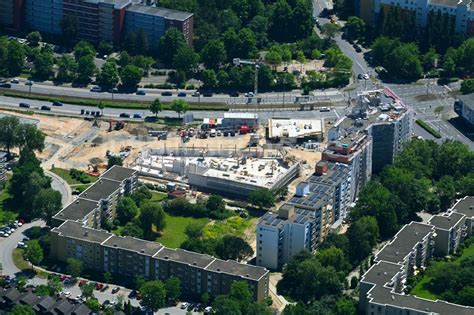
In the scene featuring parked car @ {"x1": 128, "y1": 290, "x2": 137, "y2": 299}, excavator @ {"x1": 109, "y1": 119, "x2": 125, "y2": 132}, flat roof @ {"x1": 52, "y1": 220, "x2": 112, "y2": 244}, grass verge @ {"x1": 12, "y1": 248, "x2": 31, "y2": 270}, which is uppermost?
excavator @ {"x1": 109, "y1": 119, "x2": 125, "y2": 132}

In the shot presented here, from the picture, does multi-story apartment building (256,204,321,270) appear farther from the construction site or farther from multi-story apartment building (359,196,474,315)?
the construction site

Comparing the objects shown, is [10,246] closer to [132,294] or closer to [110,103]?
[132,294]

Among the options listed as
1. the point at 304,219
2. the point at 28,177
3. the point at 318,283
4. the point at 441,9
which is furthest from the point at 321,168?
the point at 441,9

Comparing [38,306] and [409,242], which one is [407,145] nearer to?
[409,242]

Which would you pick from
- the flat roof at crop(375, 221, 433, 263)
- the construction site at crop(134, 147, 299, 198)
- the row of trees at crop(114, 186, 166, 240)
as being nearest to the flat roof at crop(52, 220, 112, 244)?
the row of trees at crop(114, 186, 166, 240)

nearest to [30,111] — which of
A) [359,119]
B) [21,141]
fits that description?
[21,141]
